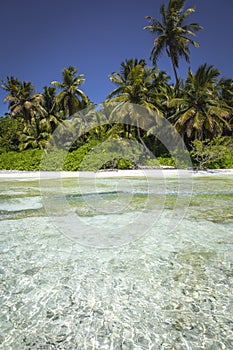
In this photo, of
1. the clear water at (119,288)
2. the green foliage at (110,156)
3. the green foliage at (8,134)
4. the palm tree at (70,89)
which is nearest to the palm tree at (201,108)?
the green foliage at (110,156)

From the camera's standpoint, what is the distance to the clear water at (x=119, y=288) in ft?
6.46

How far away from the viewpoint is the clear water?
1.97m

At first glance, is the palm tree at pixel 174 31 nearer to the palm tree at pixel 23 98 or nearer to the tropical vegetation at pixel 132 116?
the tropical vegetation at pixel 132 116

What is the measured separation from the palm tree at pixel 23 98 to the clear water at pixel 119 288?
2461 centimetres

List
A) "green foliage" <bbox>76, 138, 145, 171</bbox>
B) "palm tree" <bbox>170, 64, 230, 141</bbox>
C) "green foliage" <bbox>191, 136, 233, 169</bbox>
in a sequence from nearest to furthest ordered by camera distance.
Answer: "green foliage" <bbox>191, 136, 233, 169</bbox> → "green foliage" <bbox>76, 138, 145, 171</bbox> → "palm tree" <bbox>170, 64, 230, 141</bbox>

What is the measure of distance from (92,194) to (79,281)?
6.21m

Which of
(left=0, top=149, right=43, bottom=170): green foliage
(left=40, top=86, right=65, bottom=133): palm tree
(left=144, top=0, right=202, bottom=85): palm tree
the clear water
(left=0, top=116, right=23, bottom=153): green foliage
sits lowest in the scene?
the clear water

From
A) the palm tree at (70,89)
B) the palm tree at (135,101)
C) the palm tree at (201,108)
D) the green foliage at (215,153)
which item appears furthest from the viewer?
the palm tree at (70,89)

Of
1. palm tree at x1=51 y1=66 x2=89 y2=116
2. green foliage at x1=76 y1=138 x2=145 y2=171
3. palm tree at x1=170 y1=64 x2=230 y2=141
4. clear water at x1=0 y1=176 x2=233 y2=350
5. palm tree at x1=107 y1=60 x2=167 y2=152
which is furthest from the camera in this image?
palm tree at x1=51 y1=66 x2=89 y2=116

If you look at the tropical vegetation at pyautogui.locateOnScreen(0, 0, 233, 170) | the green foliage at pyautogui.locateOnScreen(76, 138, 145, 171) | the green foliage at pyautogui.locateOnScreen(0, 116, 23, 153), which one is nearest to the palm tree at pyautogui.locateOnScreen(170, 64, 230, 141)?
the tropical vegetation at pyautogui.locateOnScreen(0, 0, 233, 170)

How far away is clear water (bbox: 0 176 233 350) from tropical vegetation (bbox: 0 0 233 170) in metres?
14.0

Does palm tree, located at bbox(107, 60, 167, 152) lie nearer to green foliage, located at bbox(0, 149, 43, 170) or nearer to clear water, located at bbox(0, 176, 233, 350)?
green foliage, located at bbox(0, 149, 43, 170)

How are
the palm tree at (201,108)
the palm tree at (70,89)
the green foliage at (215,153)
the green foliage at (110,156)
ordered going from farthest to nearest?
1. the palm tree at (70,89)
2. the palm tree at (201,108)
3. the green foliage at (110,156)
4. the green foliage at (215,153)

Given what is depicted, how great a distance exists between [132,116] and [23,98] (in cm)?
1392
